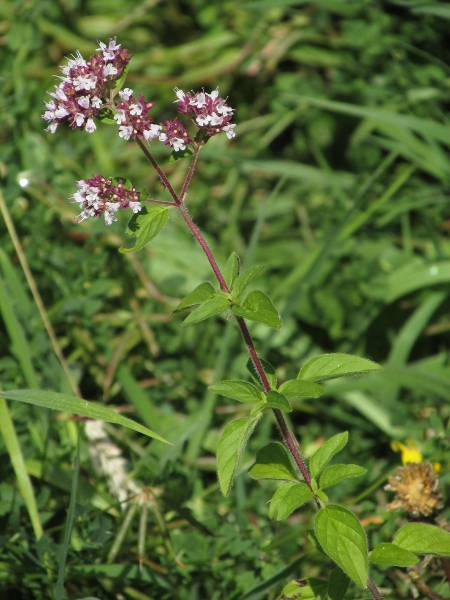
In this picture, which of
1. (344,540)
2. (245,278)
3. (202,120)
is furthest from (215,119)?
(344,540)

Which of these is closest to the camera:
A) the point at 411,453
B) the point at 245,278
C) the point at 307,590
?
the point at 245,278

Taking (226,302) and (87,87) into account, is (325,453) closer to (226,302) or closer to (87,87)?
(226,302)

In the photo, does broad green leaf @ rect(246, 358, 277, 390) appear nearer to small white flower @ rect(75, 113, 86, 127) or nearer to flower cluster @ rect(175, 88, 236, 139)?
flower cluster @ rect(175, 88, 236, 139)

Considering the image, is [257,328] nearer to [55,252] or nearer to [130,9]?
[55,252]

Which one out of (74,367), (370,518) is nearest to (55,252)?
(74,367)

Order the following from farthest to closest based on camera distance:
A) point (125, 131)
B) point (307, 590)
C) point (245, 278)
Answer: point (307, 590) < point (245, 278) < point (125, 131)

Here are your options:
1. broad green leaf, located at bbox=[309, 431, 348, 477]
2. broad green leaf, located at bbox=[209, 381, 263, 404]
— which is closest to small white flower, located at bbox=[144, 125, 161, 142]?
broad green leaf, located at bbox=[209, 381, 263, 404]

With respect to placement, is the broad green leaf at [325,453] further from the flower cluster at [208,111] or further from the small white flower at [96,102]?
the small white flower at [96,102]
